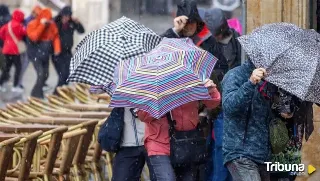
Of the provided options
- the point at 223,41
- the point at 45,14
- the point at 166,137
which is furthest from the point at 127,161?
the point at 45,14

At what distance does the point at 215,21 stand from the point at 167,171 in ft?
10.9

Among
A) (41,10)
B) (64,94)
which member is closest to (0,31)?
(41,10)

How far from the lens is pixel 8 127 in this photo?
1014cm

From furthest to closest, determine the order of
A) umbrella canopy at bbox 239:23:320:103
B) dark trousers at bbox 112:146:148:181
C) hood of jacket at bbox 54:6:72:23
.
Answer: hood of jacket at bbox 54:6:72:23 < dark trousers at bbox 112:146:148:181 < umbrella canopy at bbox 239:23:320:103

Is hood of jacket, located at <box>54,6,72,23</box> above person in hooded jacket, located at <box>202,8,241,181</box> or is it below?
below

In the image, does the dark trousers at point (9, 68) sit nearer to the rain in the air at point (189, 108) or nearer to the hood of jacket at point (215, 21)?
the hood of jacket at point (215, 21)

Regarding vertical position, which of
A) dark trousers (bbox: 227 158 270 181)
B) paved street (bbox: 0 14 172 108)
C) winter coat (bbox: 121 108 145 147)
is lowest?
paved street (bbox: 0 14 172 108)

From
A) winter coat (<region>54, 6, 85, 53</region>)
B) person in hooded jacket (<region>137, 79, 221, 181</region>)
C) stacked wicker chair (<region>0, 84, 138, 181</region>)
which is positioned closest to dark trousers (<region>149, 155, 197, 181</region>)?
person in hooded jacket (<region>137, 79, 221, 181</region>)

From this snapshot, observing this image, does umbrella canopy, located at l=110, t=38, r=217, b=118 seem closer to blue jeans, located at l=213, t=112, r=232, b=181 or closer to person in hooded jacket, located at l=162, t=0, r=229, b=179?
blue jeans, located at l=213, t=112, r=232, b=181

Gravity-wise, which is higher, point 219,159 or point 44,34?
point 219,159

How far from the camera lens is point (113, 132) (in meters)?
8.70

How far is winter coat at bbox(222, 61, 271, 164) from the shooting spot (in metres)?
8.01

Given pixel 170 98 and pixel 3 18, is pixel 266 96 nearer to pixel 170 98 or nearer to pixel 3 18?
pixel 170 98

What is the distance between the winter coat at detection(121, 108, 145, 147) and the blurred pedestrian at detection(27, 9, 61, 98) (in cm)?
1388
